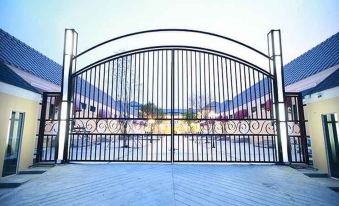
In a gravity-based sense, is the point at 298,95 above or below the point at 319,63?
below

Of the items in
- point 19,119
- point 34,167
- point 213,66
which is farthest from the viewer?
point 213,66

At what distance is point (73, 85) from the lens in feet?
21.2

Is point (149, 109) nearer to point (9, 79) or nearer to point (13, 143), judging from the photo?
point (13, 143)

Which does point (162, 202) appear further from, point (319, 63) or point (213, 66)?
point (319, 63)

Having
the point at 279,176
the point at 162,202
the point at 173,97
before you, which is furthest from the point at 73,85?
the point at 279,176

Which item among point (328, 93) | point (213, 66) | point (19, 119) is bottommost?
point (19, 119)

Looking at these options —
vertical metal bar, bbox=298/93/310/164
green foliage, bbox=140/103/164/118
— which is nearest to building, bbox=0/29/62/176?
green foliage, bbox=140/103/164/118

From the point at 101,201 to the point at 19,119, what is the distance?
11.7ft

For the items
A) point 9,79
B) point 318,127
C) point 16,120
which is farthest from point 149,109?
point 318,127

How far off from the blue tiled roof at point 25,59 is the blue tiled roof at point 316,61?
15.6 meters

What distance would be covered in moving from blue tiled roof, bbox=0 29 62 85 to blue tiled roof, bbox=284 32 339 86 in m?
15.6

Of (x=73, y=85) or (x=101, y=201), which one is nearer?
(x=101, y=201)

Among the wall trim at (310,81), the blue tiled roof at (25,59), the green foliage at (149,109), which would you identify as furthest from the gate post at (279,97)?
the blue tiled roof at (25,59)

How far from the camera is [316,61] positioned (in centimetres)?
1183
